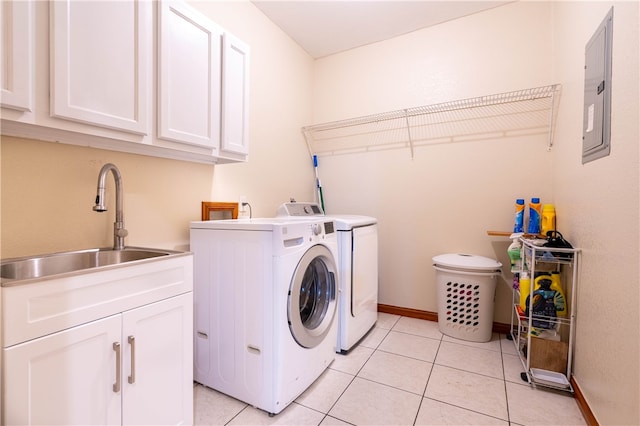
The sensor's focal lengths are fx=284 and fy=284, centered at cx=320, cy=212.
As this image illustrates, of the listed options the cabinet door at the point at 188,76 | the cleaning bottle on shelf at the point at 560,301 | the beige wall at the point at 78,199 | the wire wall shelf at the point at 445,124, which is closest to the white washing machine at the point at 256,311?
the beige wall at the point at 78,199

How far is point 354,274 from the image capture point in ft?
7.13

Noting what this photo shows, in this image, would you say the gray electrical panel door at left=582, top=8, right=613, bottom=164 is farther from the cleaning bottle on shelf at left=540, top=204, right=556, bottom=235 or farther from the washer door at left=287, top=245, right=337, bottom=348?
the washer door at left=287, top=245, right=337, bottom=348

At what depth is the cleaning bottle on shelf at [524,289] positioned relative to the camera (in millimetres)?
1895

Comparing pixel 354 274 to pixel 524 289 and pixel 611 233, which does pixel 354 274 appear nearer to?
pixel 524 289

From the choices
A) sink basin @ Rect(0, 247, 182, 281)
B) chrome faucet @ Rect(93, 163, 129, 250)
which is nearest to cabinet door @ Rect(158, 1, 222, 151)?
chrome faucet @ Rect(93, 163, 129, 250)

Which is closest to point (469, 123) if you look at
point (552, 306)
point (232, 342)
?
point (552, 306)

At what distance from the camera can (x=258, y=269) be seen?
4.84 feet

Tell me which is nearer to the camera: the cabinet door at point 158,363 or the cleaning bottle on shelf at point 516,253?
the cabinet door at point 158,363

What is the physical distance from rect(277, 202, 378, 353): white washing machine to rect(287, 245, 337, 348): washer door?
0.17 meters

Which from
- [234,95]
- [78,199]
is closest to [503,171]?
[234,95]

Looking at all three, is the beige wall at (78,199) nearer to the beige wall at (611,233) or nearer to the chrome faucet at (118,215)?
the chrome faucet at (118,215)

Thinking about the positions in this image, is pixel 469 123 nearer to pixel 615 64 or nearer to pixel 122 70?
pixel 615 64

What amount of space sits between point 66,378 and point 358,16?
3071 millimetres

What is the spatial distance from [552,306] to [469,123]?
63.5 inches
